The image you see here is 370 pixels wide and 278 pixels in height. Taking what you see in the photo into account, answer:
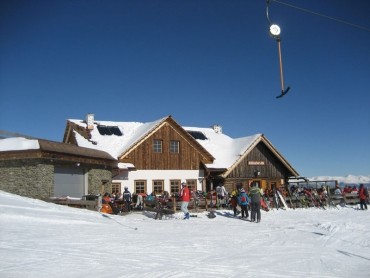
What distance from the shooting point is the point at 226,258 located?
712 cm

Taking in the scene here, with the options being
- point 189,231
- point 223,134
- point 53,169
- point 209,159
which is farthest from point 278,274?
point 223,134

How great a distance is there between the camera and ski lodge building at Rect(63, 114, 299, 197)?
71.6 feet

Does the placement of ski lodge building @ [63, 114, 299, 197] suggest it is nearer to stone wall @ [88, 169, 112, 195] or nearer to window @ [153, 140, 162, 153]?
→ window @ [153, 140, 162, 153]

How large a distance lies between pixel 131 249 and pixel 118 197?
1109 cm

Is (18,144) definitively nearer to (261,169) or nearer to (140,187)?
(140,187)

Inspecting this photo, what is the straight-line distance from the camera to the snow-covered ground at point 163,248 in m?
5.98

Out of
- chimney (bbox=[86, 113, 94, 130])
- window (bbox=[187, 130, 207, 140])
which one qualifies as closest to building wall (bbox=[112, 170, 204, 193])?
chimney (bbox=[86, 113, 94, 130])

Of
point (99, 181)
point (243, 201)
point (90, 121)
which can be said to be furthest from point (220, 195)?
point (90, 121)

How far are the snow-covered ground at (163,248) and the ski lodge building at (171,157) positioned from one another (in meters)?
9.08

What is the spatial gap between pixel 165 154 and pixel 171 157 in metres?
0.46

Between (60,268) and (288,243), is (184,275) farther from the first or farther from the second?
(288,243)

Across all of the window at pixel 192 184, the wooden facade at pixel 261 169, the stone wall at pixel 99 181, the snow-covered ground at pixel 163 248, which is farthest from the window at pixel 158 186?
the snow-covered ground at pixel 163 248

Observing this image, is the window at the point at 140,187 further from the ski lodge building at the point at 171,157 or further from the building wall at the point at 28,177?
the building wall at the point at 28,177

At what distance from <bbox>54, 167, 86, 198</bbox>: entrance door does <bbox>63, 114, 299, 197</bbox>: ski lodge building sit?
2561 mm
